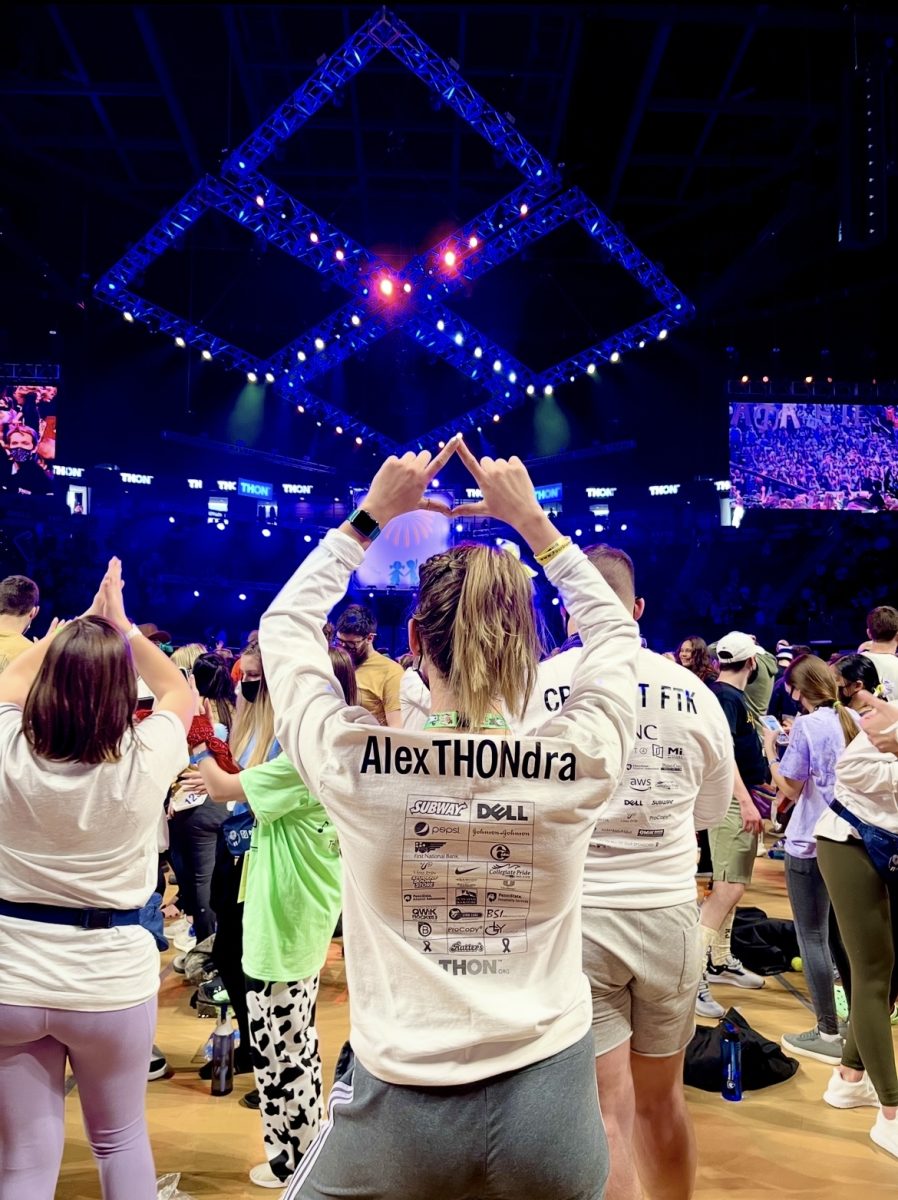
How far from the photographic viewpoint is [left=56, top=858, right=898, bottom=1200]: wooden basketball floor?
→ 10.4 ft

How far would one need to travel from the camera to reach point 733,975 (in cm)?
539

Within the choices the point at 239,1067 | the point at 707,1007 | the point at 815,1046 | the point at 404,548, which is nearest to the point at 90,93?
the point at 404,548

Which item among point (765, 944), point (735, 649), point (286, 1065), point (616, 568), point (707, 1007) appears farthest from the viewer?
point (765, 944)

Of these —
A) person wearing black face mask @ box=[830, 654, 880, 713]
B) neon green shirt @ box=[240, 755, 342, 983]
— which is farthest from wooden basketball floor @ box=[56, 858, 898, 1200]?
person wearing black face mask @ box=[830, 654, 880, 713]

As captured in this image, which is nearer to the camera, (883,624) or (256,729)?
(256,729)

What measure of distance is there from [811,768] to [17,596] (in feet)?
12.7

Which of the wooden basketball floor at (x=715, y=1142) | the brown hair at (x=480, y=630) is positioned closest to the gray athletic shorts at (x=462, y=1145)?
the brown hair at (x=480, y=630)

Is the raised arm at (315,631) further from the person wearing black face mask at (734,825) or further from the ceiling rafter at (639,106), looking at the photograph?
the ceiling rafter at (639,106)

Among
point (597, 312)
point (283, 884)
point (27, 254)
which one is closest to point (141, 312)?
point (27, 254)

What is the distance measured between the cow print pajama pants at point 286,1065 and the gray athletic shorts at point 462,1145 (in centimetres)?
172

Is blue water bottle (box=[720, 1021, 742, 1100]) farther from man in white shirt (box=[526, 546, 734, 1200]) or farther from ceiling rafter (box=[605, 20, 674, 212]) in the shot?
ceiling rafter (box=[605, 20, 674, 212])

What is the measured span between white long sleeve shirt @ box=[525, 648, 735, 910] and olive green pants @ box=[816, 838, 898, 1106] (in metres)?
1.21

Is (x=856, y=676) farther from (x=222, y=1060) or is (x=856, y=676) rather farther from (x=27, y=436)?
(x=27, y=436)

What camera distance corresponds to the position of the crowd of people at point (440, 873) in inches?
50.7
